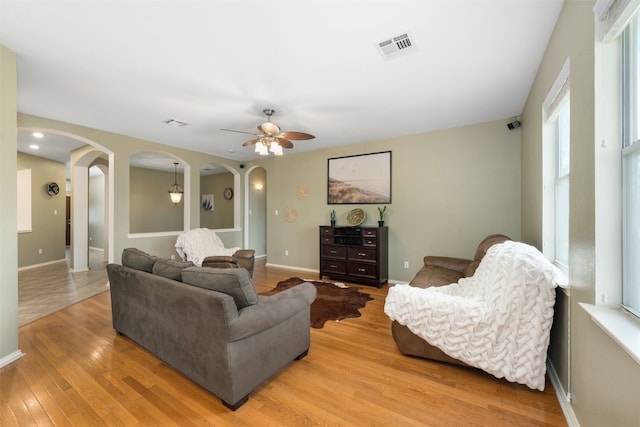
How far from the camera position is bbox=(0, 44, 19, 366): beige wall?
218cm

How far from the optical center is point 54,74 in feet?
8.64

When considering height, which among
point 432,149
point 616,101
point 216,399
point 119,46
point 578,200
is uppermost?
point 119,46

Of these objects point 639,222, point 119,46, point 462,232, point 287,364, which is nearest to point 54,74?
point 119,46

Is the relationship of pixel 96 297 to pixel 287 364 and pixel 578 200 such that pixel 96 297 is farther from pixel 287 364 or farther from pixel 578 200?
pixel 578 200

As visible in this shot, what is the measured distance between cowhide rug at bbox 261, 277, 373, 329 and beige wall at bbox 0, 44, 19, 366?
104 inches

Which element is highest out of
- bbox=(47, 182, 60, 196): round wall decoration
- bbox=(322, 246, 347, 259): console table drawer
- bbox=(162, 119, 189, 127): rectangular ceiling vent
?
bbox=(162, 119, 189, 127): rectangular ceiling vent

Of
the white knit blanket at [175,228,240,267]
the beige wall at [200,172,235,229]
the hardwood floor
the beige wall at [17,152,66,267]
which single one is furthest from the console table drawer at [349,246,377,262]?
the beige wall at [17,152,66,267]

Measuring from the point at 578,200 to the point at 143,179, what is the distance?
9.29 metres

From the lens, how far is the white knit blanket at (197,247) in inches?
184

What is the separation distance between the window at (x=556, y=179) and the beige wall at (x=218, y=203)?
760cm

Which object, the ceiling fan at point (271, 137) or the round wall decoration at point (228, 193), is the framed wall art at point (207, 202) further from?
the ceiling fan at point (271, 137)

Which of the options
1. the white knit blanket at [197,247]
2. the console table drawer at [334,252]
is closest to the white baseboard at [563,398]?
the console table drawer at [334,252]

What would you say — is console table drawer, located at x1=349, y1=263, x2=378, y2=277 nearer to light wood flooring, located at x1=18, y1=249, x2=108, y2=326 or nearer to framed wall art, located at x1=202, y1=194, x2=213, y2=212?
light wood flooring, located at x1=18, y1=249, x2=108, y2=326

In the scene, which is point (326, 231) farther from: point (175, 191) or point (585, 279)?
point (175, 191)
